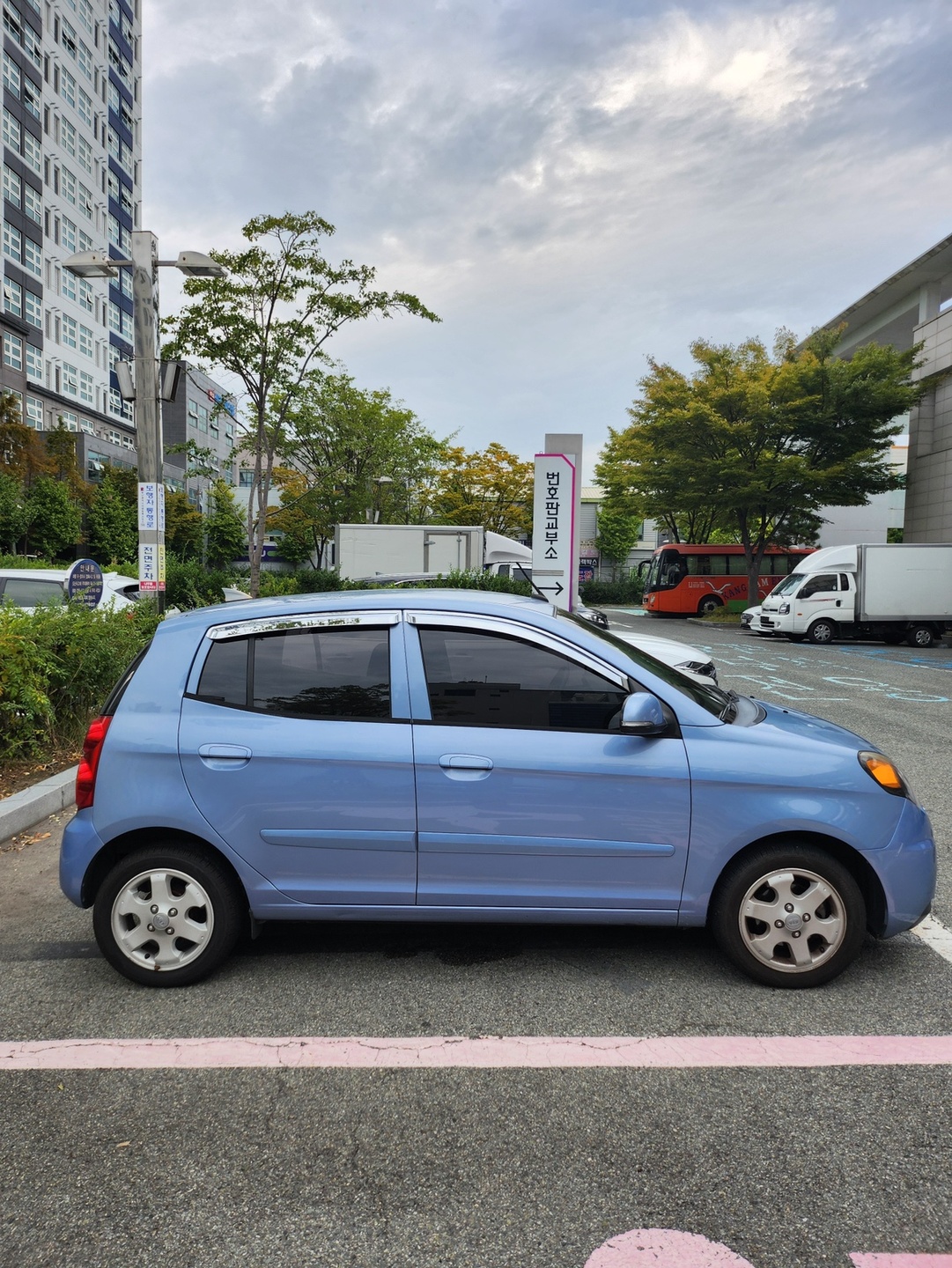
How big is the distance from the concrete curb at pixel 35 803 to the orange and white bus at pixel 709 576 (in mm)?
33047

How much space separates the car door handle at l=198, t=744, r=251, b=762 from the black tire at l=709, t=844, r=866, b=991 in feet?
6.34

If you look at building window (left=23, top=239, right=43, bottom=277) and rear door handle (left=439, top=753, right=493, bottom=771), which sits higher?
building window (left=23, top=239, right=43, bottom=277)

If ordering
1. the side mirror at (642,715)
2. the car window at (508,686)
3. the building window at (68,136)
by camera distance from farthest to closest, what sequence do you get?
the building window at (68,136) → the car window at (508,686) → the side mirror at (642,715)

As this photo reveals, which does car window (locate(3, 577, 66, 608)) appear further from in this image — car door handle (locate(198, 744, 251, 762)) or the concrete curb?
car door handle (locate(198, 744, 251, 762))

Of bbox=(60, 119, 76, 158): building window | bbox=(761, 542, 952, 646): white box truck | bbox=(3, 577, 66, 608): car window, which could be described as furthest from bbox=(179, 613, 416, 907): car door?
bbox=(60, 119, 76, 158): building window

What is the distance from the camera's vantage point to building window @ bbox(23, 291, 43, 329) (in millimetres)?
42156

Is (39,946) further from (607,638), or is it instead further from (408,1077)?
(607,638)

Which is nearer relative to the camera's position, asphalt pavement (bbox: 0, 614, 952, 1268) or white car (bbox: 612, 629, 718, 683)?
asphalt pavement (bbox: 0, 614, 952, 1268)

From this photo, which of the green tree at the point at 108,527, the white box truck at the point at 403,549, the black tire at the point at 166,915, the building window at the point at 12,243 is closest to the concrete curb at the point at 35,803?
the black tire at the point at 166,915

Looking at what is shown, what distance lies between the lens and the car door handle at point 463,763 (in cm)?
329

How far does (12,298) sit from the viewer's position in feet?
134

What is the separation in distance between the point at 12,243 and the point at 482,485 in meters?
25.3

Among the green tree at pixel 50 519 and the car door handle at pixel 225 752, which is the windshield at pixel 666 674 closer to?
the car door handle at pixel 225 752

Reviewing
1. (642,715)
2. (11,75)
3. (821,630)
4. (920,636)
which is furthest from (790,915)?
(11,75)
